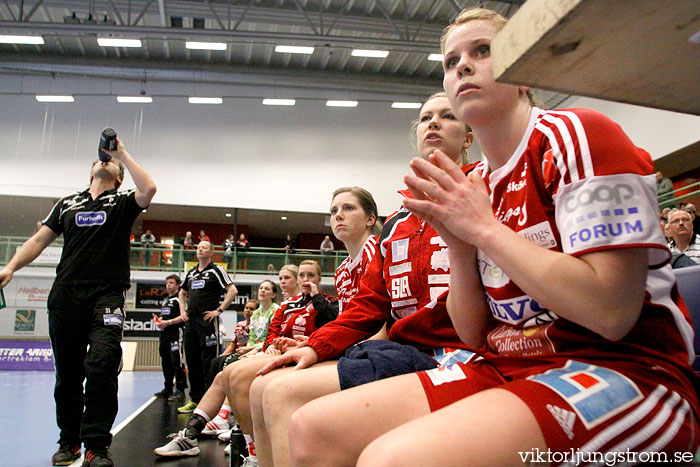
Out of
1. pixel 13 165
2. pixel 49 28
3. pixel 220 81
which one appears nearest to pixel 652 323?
pixel 49 28

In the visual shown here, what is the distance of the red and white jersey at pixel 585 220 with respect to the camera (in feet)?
2.75

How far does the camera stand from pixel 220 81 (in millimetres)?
16203

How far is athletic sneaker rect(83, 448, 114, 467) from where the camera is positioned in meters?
2.71

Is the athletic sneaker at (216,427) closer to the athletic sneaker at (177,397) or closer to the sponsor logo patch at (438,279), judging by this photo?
the athletic sneaker at (177,397)

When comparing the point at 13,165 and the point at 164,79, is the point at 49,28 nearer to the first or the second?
the point at 164,79

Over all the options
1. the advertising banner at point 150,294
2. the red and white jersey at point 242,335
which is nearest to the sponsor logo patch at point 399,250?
the red and white jersey at point 242,335

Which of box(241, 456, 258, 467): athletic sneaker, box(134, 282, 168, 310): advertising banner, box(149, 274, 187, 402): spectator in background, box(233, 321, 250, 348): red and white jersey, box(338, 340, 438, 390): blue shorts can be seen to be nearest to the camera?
box(338, 340, 438, 390): blue shorts

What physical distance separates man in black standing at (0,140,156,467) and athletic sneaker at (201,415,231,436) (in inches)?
42.6

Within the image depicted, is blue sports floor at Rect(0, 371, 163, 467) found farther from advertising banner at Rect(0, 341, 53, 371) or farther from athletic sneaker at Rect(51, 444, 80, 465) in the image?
advertising banner at Rect(0, 341, 53, 371)

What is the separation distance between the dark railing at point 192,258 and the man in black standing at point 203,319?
635 cm

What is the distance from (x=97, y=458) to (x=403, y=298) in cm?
207

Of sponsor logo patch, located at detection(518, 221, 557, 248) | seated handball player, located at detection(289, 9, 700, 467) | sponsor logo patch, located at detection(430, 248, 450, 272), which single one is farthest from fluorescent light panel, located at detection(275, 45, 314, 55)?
sponsor logo patch, located at detection(518, 221, 557, 248)

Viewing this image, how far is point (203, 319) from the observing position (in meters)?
6.09

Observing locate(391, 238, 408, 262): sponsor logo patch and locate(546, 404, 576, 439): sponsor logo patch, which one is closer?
locate(546, 404, 576, 439): sponsor logo patch
